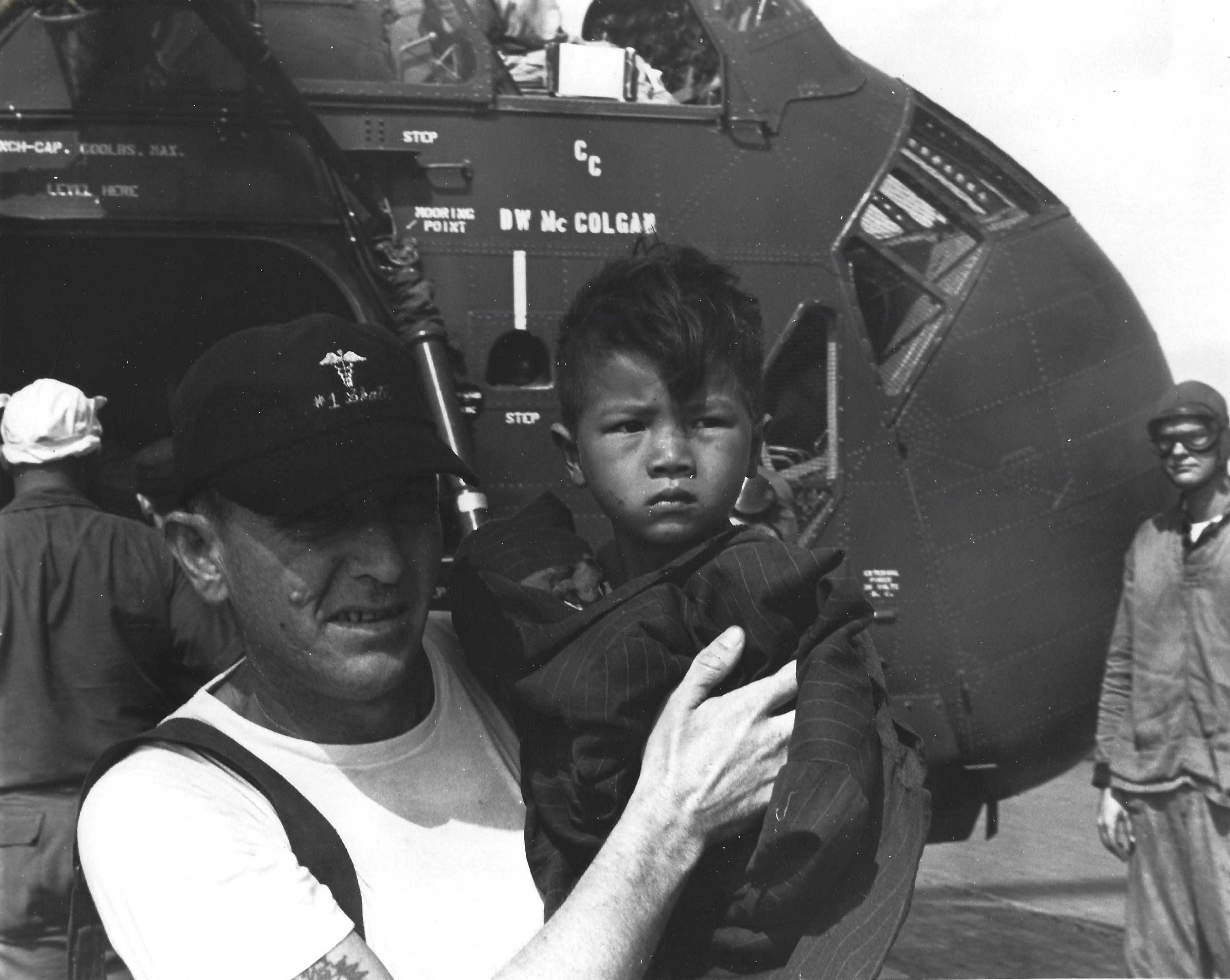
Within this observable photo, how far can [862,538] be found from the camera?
474cm

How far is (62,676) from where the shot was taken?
3.12m

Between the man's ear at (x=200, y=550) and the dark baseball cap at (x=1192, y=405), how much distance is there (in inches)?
146

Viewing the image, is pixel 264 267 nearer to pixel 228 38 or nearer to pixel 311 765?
pixel 228 38

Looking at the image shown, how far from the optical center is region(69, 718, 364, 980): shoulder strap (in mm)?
1301

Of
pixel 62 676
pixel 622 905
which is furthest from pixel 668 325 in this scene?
pixel 62 676

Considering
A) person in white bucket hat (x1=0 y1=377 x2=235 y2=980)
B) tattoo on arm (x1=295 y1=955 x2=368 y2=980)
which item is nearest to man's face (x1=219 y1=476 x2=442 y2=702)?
tattoo on arm (x1=295 y1=955 x2=368 y2=980)

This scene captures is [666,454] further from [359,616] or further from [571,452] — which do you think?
[359,616]

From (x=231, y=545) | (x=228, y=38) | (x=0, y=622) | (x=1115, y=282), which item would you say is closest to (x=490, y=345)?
(x=228, y=38)

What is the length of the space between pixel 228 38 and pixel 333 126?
1.87ft

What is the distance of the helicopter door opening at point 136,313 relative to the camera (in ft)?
16.1

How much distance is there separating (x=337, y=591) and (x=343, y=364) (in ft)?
0.84

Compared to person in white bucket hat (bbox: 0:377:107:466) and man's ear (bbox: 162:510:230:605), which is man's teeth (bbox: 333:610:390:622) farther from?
person in white bucket hat (bbox: 0:377:107:466)

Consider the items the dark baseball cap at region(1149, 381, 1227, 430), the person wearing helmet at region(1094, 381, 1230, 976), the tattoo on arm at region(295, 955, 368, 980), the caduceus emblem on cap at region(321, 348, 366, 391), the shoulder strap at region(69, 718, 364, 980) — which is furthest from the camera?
the dark baseball cap at region(1149, 381, 1227, 430)

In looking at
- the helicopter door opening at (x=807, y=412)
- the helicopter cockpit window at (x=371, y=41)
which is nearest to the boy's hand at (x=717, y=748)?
the helicopter door opening at (x=807, y=412)
